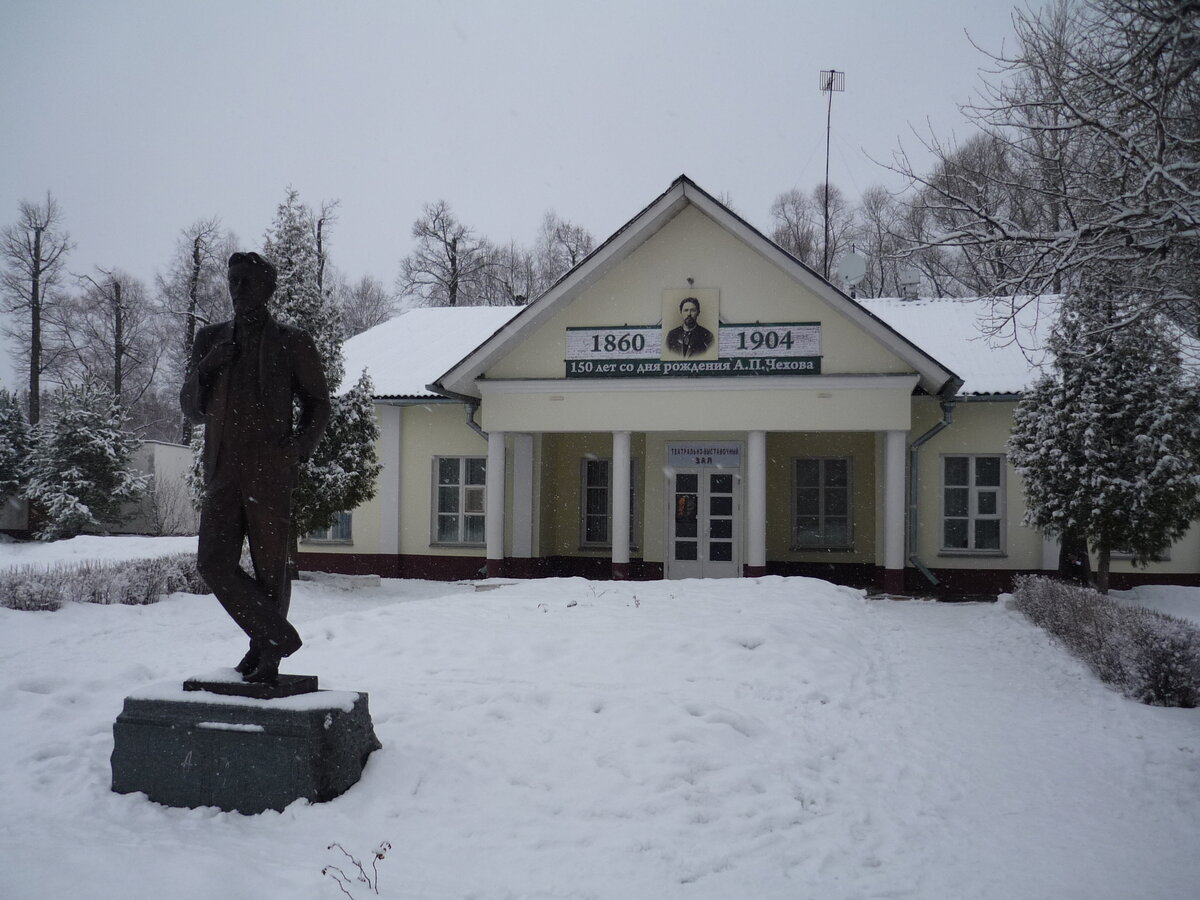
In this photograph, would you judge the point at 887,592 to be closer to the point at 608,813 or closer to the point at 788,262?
the point at 788,262

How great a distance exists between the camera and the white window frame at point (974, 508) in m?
15.2

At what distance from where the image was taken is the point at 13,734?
521cm

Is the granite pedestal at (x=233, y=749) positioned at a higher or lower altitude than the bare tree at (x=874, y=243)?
lower

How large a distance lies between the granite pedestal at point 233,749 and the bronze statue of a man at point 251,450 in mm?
271

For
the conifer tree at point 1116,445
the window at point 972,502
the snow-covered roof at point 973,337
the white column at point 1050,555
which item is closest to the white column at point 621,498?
the snow-covered roof at point 973,337

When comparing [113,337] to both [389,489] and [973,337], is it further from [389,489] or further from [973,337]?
[973,337]

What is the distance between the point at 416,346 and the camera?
19.4 meters

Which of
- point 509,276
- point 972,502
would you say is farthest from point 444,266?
point 972,502

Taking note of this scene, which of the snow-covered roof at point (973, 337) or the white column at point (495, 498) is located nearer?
the white column at point (495, 498)

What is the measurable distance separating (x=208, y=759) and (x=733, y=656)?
4.26 m

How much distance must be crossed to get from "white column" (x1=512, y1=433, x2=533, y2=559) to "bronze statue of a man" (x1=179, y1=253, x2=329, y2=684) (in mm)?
11314

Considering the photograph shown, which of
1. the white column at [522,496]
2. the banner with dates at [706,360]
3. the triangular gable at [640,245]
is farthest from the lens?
the white column at [522,496]

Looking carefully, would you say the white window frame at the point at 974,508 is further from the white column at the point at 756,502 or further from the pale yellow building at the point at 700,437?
the white column at the point at 756,502

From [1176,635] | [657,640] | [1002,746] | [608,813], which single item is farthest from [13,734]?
[1176,635]
